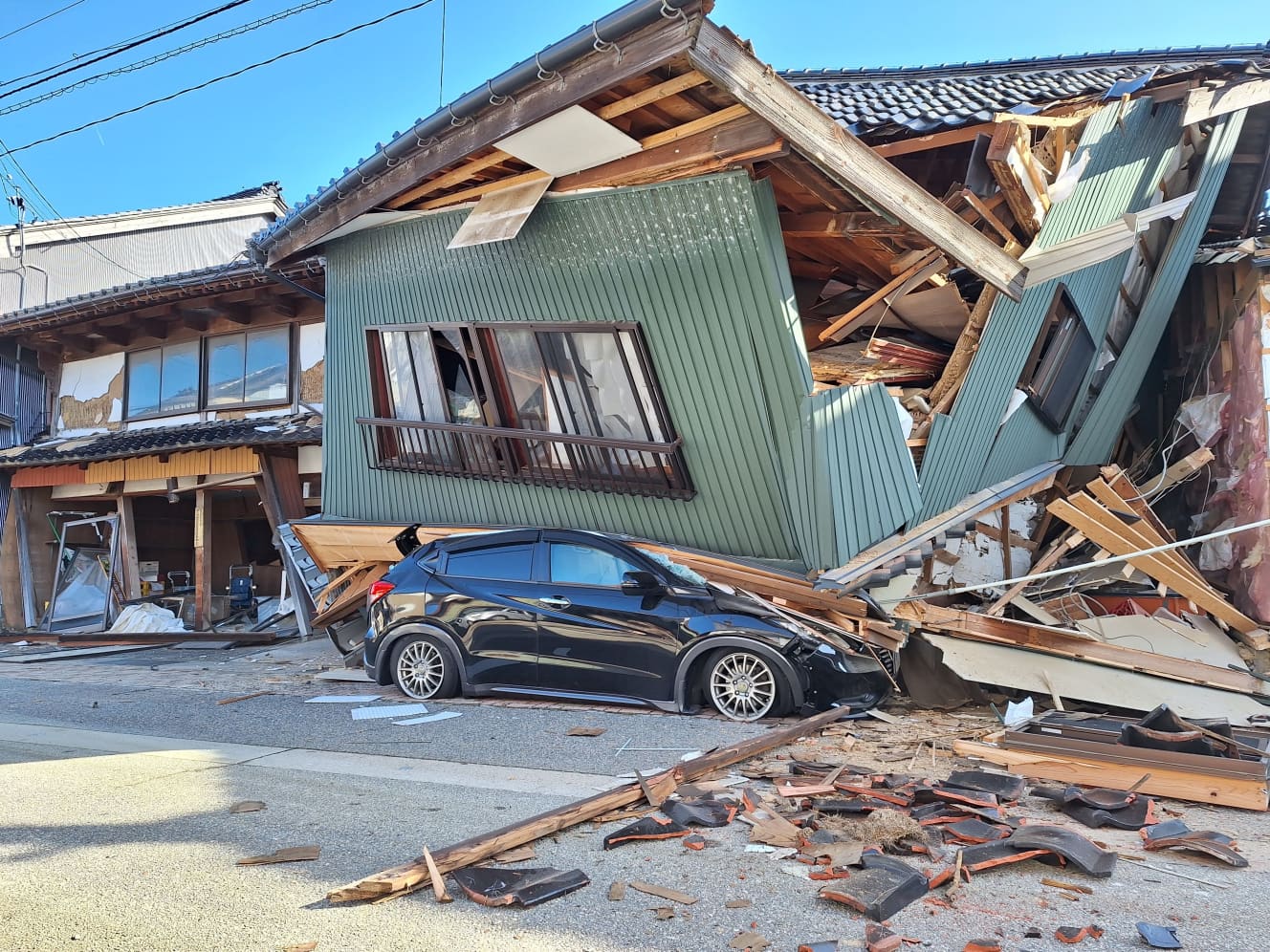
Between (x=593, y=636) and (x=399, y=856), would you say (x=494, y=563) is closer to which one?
(x=593, y=636)

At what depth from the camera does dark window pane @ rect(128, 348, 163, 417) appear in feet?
53.2

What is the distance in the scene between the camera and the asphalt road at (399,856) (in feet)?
10.1

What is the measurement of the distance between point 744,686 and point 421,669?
3175mm

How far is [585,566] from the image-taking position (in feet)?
25.9

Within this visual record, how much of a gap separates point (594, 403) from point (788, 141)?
11.2ft

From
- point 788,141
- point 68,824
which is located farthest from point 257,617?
point 788,141

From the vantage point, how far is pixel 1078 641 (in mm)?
7371

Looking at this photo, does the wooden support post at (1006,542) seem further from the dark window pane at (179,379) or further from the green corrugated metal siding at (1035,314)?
the dark window pane at (179,379)

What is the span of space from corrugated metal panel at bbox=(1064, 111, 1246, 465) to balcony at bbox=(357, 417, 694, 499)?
585 centimetres

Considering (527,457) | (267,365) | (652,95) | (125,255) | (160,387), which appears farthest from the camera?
(125,255)

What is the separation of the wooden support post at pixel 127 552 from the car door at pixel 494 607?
1043 cm

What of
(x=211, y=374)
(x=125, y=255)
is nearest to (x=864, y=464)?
(x=211, y=374)

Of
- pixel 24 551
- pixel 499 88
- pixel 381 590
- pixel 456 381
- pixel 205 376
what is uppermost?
pixel 499 88

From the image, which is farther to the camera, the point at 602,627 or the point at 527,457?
the point at 527,457
